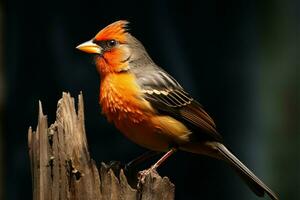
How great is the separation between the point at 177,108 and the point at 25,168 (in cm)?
187

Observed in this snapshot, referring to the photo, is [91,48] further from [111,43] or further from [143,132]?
[143,132]

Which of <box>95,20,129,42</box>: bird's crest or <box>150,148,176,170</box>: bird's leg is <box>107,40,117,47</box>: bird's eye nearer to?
<box>95,20,129,42</box>: bird's crest

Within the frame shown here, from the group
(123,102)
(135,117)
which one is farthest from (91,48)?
(135,117)

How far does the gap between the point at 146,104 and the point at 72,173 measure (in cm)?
117

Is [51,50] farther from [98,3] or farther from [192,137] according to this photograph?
[192,137]

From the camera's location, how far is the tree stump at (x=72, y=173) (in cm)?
563

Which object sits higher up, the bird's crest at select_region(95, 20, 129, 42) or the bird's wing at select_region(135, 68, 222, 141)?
the bird's crest at select_region(95, 20, 129, 42)

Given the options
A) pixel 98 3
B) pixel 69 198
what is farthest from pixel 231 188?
pixel 69 198

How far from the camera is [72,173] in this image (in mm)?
5723

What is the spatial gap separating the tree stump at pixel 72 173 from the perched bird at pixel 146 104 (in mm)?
798

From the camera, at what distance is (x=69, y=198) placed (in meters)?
5.69

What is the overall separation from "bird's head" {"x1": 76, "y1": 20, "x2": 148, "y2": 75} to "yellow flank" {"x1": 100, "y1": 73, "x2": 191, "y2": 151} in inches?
7.0

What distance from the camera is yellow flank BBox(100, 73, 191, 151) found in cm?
665

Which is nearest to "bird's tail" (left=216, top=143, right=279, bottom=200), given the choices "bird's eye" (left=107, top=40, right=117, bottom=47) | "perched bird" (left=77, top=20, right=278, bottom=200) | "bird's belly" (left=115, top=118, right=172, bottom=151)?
"perched bird" (left=77, top=20, right=278, bottom=200)
